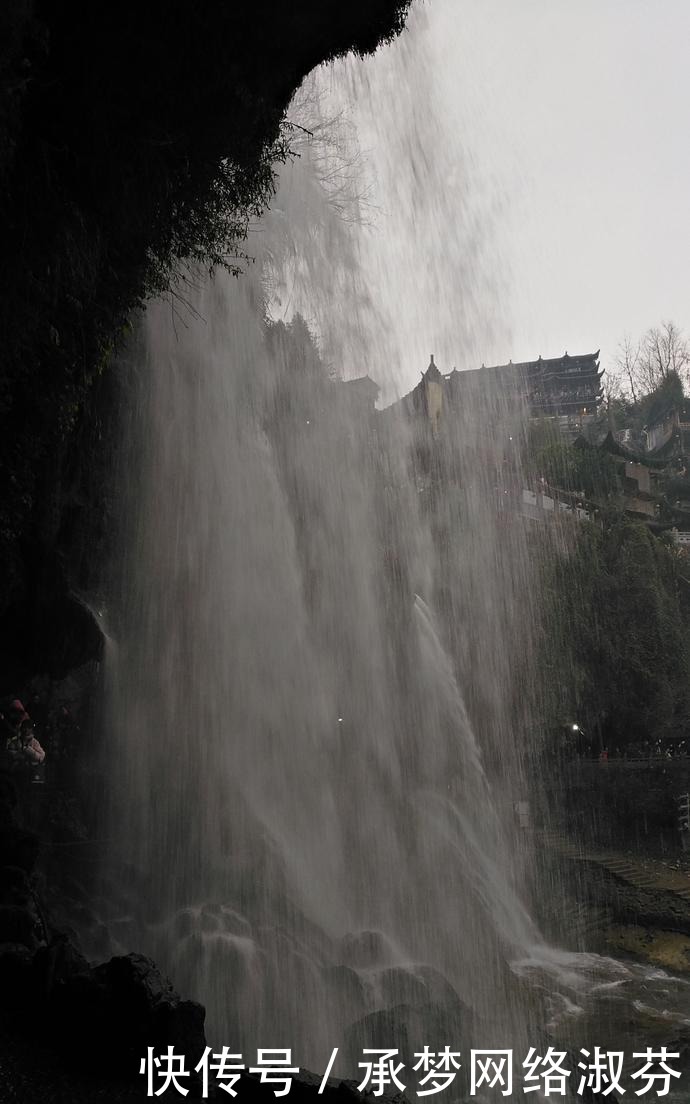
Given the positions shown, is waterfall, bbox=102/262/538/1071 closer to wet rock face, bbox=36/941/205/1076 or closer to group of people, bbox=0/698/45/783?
group of people, bbox=0/698/45/783

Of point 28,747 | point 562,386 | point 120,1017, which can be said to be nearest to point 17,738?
point 28,747

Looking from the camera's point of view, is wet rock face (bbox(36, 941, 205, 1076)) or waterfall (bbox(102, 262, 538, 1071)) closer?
wet rock face (bbox(36, 941, 205, 1076))

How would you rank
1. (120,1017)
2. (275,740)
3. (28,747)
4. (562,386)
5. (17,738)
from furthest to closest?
(562,386) → (275,740) → (17,738) → (28,747) → (120,1017)

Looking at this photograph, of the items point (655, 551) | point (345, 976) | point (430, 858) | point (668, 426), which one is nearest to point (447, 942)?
point (430, 858)

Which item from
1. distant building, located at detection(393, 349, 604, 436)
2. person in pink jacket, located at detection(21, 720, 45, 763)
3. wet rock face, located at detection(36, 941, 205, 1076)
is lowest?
Answer: wet rock face, located at detection(36, 941, 205, 1076)

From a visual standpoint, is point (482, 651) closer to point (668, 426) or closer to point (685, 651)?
point (685, 651)

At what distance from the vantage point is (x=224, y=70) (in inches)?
241

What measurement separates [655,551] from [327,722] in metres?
21.7

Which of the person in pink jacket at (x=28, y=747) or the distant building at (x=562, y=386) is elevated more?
the distant building at (x=562, y=386)

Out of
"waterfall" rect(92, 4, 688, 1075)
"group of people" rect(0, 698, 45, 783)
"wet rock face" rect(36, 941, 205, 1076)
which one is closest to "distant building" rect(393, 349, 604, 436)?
"waterfall" rect(92, 4, 688, 1075)

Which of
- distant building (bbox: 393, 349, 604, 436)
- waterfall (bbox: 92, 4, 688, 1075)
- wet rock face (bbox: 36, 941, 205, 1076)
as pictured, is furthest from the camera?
distant building (bbox: 393, 349, 604, 436)

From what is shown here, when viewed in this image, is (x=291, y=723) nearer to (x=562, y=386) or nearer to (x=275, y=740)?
(x=275, y=740)

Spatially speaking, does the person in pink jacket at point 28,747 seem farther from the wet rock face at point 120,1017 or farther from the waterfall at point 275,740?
the wet rock face at point 120,1017

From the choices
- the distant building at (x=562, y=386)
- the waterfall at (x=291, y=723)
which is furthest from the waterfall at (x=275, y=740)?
the distant building at (x=562, y=386)
